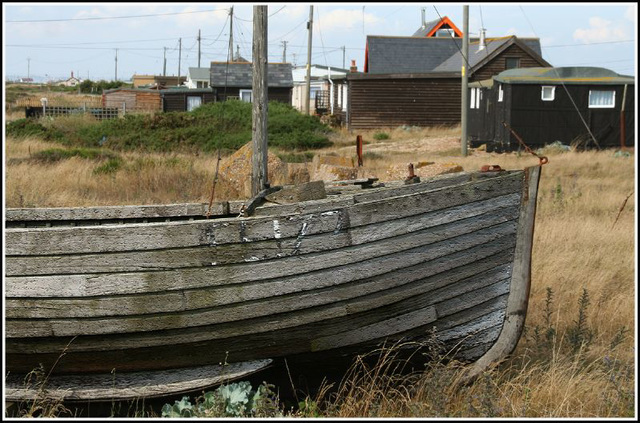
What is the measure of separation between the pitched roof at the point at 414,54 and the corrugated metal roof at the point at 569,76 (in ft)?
37.7

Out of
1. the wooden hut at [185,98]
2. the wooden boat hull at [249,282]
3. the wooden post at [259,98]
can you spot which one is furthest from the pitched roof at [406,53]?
the wooden boat hull at [249,282]

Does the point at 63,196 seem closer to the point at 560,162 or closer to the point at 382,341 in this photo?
the point at 382,341

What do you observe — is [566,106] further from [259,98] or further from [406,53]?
[259,98]

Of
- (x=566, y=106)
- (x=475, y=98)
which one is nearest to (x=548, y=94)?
(x=566, y=106)

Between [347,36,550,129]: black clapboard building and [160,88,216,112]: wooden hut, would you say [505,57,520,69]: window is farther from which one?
[160,88,216,112]: wooden hut

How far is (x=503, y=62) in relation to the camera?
125 feet

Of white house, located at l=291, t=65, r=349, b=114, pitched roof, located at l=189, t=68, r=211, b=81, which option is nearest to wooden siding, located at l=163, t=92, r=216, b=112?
white house, located at l=291, t=65, r=349, b=114

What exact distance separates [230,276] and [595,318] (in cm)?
390

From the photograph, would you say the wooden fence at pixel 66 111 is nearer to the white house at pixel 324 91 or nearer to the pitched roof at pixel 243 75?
the pitched roof at pixel 243 75

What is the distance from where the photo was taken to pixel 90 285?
5.00 meters

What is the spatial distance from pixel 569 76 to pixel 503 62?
10848 mm

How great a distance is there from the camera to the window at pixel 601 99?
27.5 meters

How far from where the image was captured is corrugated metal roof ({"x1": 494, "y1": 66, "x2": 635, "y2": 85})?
27.0 meters

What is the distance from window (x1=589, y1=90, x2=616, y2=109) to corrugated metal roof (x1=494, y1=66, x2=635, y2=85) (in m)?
0.42
